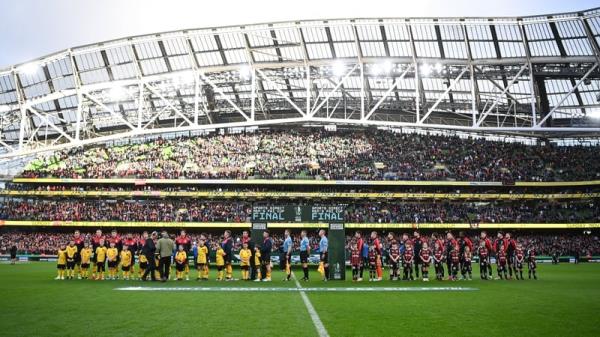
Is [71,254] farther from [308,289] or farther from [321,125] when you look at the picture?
[321,125]

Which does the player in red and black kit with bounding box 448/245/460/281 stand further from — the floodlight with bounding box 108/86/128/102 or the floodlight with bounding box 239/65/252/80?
the floodlight with bounding box 108/86/128/102

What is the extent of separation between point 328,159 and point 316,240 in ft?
36.7

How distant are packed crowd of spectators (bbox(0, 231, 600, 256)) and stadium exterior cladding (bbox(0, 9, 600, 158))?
837cm

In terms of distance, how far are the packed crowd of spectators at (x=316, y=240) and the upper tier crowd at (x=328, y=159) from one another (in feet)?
18.4

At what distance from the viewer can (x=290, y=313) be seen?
9.99m

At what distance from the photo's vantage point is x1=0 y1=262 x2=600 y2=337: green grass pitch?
8.02m

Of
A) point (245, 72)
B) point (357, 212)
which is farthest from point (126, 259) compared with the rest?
point (357, 212)

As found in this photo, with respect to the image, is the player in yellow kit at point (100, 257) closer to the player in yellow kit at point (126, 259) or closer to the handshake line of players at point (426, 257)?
the player in yellow kit at point (126, 259)

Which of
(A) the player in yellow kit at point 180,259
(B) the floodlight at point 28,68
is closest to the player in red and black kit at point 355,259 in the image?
(A) the player in yellow kit at point 180,259

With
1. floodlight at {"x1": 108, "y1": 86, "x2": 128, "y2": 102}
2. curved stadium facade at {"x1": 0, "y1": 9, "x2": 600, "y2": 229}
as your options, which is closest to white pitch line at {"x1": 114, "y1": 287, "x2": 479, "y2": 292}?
curved stadium facade at {"x1": 0, "y1": 9, "x2": 600, "y2": 229}

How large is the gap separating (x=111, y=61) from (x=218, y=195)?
15700mm

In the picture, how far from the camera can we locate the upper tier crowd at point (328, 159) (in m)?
49.7

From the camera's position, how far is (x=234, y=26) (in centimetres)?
3881

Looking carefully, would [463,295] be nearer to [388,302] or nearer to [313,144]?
[388,302]
